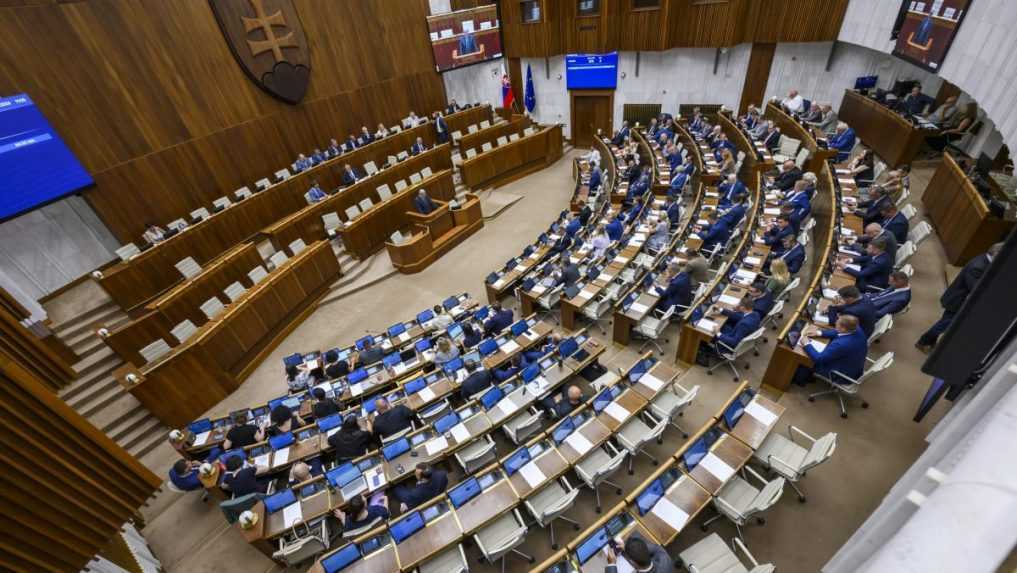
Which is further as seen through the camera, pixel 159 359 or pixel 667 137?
pixel 667 137

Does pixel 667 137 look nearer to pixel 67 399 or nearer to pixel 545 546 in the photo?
pixel 545 546

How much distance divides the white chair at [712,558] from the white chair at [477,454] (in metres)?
2.59

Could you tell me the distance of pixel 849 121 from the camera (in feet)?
46.1

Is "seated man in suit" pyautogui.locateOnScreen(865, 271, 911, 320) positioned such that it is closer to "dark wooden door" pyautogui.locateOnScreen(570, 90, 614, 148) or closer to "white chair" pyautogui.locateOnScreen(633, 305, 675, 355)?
"white chair" pyautogui.locateOnScreen(633, 305, 675, 355)

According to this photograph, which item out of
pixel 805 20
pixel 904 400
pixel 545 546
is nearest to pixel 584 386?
pixel 545 546

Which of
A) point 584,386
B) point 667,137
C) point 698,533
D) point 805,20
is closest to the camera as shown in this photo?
point 698,533

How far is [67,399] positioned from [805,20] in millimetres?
22455

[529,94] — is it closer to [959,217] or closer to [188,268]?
[188,268]

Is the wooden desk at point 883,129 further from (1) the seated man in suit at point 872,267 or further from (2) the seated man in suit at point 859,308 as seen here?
(2) the seated man in suit at point 859,308

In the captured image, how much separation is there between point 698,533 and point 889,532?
413cm

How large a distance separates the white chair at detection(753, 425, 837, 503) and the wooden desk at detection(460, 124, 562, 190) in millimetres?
12949

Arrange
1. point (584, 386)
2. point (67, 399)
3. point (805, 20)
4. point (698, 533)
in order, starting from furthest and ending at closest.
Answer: point (805, 20) < point (67, 399) < point (584, 386) < point (698, 533)

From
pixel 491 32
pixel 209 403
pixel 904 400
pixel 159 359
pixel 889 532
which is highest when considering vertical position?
pixel 491 32

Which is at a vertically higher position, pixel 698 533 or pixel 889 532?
pixel 889 532
